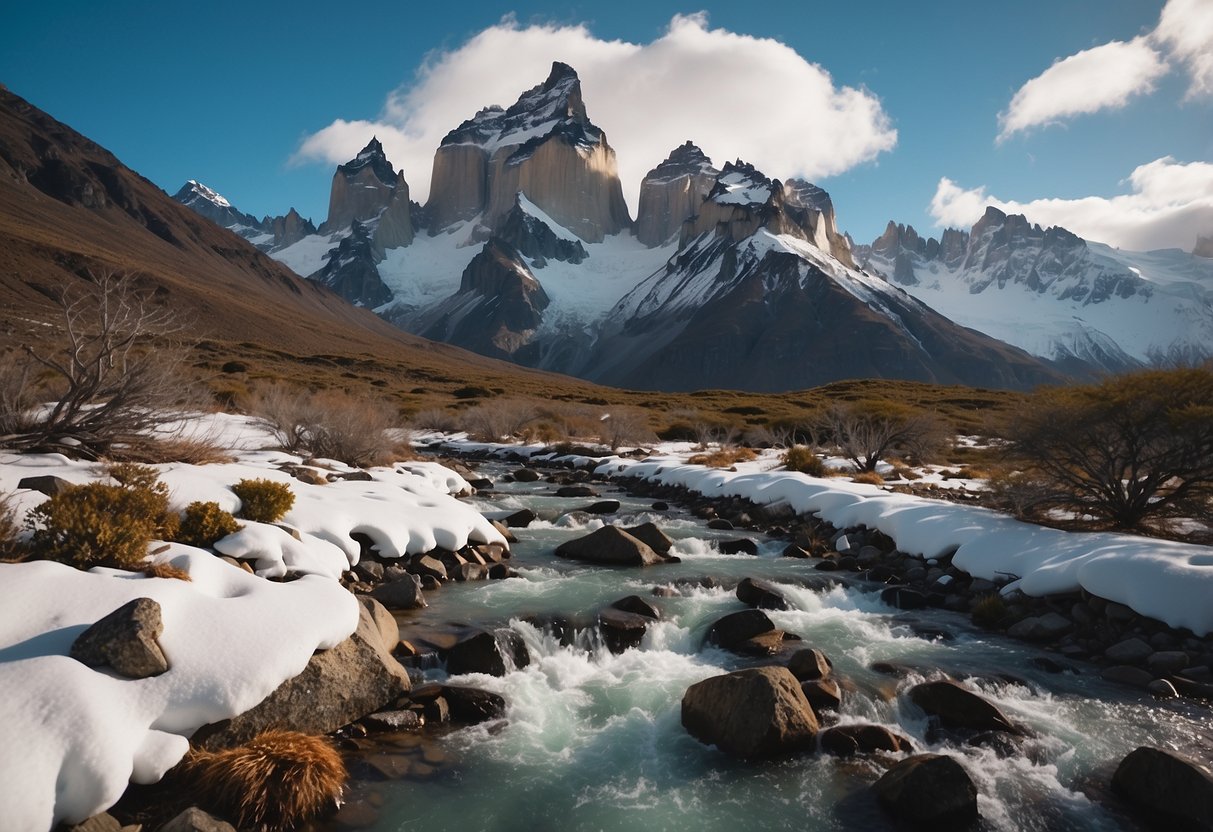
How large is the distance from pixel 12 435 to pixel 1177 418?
21.3m

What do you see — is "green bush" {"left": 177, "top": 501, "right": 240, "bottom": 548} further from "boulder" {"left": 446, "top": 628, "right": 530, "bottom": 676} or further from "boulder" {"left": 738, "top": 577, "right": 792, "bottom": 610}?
"boulder" {"left": 738, "top": 577, "right": 792, "bottom": 610}

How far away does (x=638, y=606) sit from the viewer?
11.4m

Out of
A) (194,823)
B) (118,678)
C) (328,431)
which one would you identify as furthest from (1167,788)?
(328,431)

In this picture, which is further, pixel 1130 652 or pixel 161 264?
pixel 161 264

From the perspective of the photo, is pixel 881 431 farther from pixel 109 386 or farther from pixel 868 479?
pixel 109 386

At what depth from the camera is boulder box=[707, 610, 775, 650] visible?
402 inches

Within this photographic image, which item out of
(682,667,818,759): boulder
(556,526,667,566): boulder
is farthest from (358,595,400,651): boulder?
(556,526,667,566): boulder

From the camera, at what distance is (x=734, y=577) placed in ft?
46.3

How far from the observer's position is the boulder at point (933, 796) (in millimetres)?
6121

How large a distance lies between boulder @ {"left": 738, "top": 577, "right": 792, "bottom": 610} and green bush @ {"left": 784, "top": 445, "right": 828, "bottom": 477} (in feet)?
52.4

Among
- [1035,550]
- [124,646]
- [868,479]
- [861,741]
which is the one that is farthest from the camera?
[868,479]

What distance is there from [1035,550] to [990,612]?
2233 mm

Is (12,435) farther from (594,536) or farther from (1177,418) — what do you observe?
(1177,418)

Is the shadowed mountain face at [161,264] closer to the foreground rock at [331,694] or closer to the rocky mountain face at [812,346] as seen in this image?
the rocky mountain face at [812,346]
